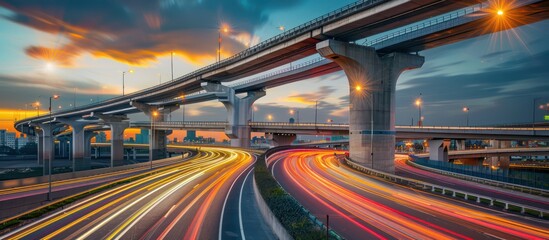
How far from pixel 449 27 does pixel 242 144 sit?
61.6 m

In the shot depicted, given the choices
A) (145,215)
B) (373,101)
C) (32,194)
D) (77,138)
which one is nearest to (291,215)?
(145,215)

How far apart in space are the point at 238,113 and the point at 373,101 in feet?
153

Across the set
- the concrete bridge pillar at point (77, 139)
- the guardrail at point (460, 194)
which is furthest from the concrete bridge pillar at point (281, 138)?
the concrete bridge pillar at point (77, 139)

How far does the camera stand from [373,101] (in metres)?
40.3

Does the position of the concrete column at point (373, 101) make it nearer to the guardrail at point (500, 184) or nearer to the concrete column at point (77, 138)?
the guardrail at point (500, 184)

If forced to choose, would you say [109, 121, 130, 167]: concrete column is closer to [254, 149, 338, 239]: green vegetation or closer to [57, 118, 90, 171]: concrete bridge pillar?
[57, 118, 90, 171]: concrete bridge pillar

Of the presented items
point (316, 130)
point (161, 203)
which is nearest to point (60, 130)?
point (316, 130)

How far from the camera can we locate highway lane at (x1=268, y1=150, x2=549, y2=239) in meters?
15.5

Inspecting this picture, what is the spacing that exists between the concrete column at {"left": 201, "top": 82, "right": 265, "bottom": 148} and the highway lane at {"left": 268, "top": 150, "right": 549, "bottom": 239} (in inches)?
2048

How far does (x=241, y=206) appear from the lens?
23.1m

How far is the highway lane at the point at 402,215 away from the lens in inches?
611

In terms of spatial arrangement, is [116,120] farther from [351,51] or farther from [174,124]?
[351,51]

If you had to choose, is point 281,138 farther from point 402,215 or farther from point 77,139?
point 77,139

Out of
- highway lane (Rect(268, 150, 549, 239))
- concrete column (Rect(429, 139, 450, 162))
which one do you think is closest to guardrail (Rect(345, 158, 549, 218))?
highway lane (Rect(268, 150, 549, 239))
